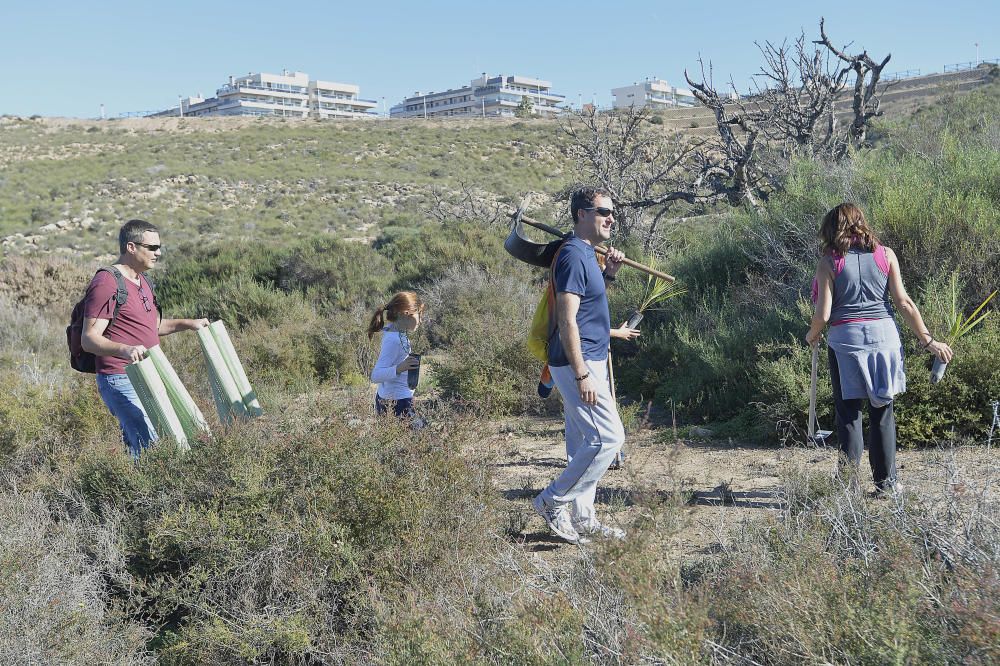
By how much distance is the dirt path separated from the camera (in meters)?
4.05

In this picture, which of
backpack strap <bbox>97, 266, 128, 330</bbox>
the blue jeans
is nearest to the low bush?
the blue jeans

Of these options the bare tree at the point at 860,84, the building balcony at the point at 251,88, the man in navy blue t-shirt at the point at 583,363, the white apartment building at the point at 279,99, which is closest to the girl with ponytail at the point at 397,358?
the man in navy blue t-shirt at the point at 583,363

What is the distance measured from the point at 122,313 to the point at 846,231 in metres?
3.92

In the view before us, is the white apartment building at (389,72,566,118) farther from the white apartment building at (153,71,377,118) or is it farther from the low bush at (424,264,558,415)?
the low bush at (424,264,558,415)

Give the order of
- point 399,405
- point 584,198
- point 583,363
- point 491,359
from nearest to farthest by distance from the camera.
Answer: point 583,363 < point 584,198 < point 399,405 < point 491,359

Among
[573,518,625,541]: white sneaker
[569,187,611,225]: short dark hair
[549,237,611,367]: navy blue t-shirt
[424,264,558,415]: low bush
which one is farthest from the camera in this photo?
[424,264,558,415]: low bush

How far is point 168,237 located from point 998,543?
88.5 ft

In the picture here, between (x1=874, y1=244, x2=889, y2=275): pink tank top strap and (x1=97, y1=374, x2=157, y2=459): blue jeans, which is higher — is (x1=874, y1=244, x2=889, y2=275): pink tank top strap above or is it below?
above

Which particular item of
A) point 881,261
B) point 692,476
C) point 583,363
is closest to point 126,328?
point 583,363

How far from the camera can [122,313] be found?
454 cm

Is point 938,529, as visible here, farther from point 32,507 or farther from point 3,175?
point 3,175

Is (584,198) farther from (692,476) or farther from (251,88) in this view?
(251,88)

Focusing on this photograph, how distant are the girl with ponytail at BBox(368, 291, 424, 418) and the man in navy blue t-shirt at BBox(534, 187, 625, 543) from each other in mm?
1469

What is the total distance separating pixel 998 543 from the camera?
2.57 meters
